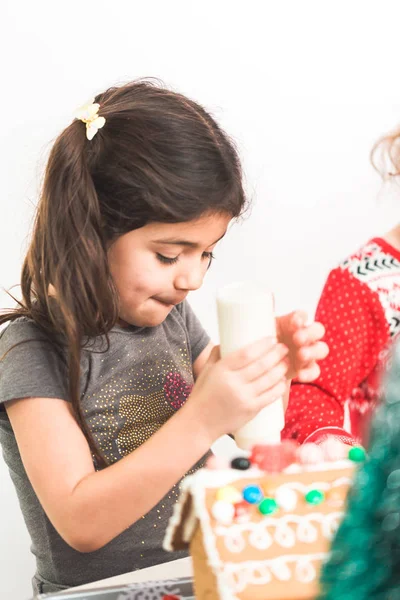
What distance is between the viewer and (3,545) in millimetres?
1724

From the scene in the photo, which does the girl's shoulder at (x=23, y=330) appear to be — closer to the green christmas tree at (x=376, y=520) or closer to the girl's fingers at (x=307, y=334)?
the girl's fingers at (x=307, y=334)

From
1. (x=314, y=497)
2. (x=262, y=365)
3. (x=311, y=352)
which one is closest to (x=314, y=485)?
(x=314, y=497)

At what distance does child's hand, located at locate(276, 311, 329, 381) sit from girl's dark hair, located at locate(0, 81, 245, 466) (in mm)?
162

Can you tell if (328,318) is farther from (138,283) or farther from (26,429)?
(26,429)

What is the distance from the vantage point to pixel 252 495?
2.17ft

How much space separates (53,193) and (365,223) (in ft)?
2.83

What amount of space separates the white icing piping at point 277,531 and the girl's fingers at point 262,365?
0.61 ft

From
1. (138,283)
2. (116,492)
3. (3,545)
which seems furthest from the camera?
(3,545)

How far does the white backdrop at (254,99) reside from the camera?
1597mm

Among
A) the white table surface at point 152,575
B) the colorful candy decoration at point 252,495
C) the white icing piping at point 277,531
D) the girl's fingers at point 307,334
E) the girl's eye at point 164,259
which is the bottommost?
the white table surface at point 152,575

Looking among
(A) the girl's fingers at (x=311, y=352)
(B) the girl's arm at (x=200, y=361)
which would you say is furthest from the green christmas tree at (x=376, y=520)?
(B) the girl's arm at (x=200, y=361)

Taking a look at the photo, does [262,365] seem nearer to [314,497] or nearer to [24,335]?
[314,497]

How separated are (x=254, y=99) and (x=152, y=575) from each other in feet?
3.48

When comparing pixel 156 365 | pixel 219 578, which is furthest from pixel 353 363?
pixel 219 578
